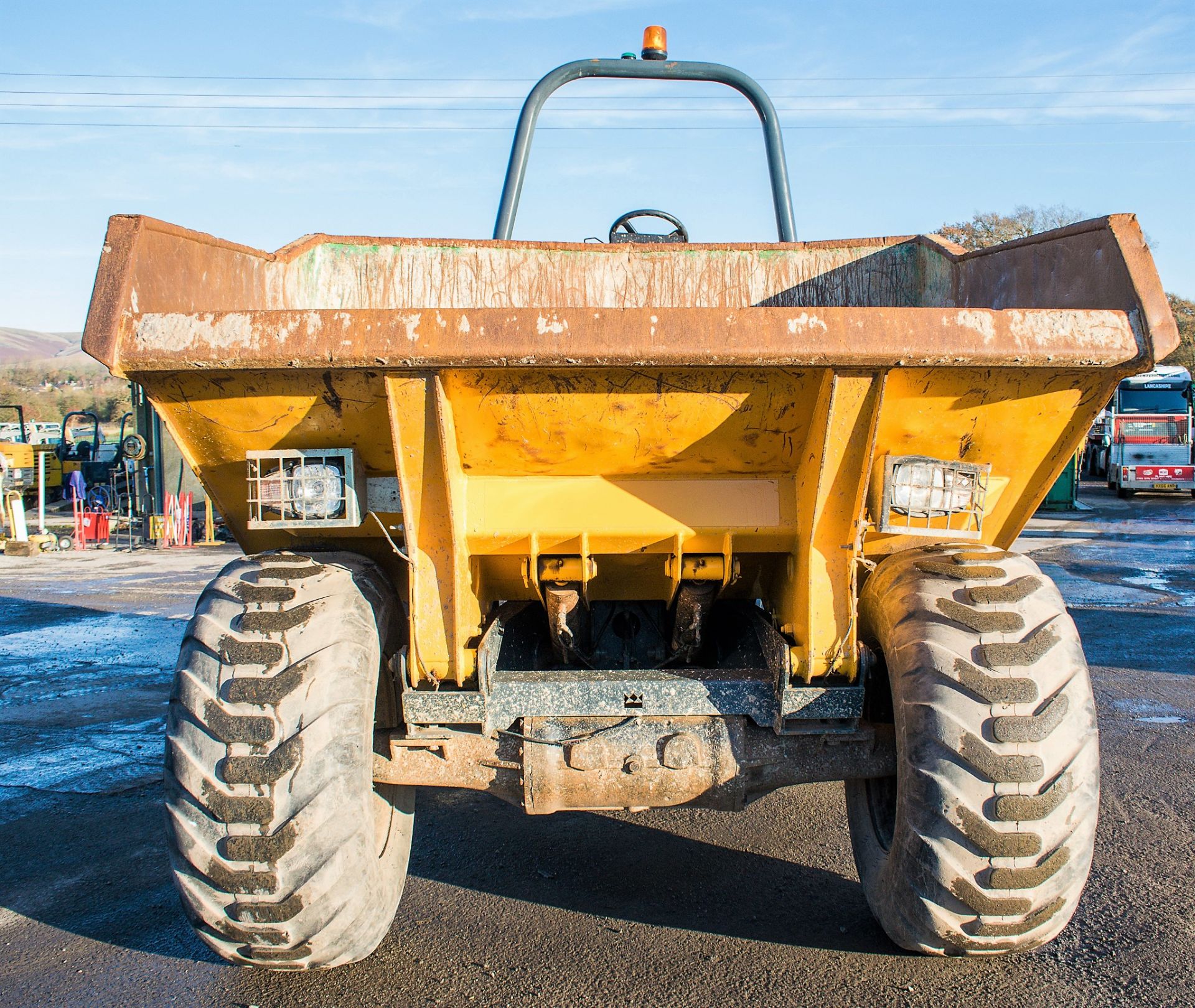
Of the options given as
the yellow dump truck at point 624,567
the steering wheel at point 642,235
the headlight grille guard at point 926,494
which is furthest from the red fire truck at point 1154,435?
the yellow dump truck at point 624,567

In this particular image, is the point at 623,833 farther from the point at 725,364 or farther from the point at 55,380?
the point at 55,380

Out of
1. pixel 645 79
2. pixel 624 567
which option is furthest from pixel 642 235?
pixel 624 567

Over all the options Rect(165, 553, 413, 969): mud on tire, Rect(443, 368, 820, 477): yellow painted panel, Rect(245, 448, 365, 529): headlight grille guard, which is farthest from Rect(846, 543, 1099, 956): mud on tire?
Rect(245, 448, 365, 529): headlight grille guard

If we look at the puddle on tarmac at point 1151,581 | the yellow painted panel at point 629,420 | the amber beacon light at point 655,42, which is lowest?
the puddle on tarmac at point 1151,581

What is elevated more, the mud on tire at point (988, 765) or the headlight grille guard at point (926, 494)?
the headlight grille guard at point (926, 494)

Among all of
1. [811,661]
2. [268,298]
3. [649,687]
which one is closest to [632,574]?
[649,687]

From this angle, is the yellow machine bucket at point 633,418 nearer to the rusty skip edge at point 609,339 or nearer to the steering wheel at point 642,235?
the rusty skip edge at point 609,339

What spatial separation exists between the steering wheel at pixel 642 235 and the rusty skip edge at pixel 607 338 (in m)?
3.94

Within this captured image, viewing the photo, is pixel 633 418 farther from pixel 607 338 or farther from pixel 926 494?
pixel 926 494

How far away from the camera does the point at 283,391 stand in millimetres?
2645

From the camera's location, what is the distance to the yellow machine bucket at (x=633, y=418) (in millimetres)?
2459

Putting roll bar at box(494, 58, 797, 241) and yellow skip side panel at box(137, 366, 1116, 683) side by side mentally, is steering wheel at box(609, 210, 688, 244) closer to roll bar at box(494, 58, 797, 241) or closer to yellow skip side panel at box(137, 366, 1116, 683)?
roll bar at box(494, 58, 797, 241)

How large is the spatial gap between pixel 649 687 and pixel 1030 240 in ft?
7.08

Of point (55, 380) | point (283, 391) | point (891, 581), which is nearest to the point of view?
point (283, 391)
